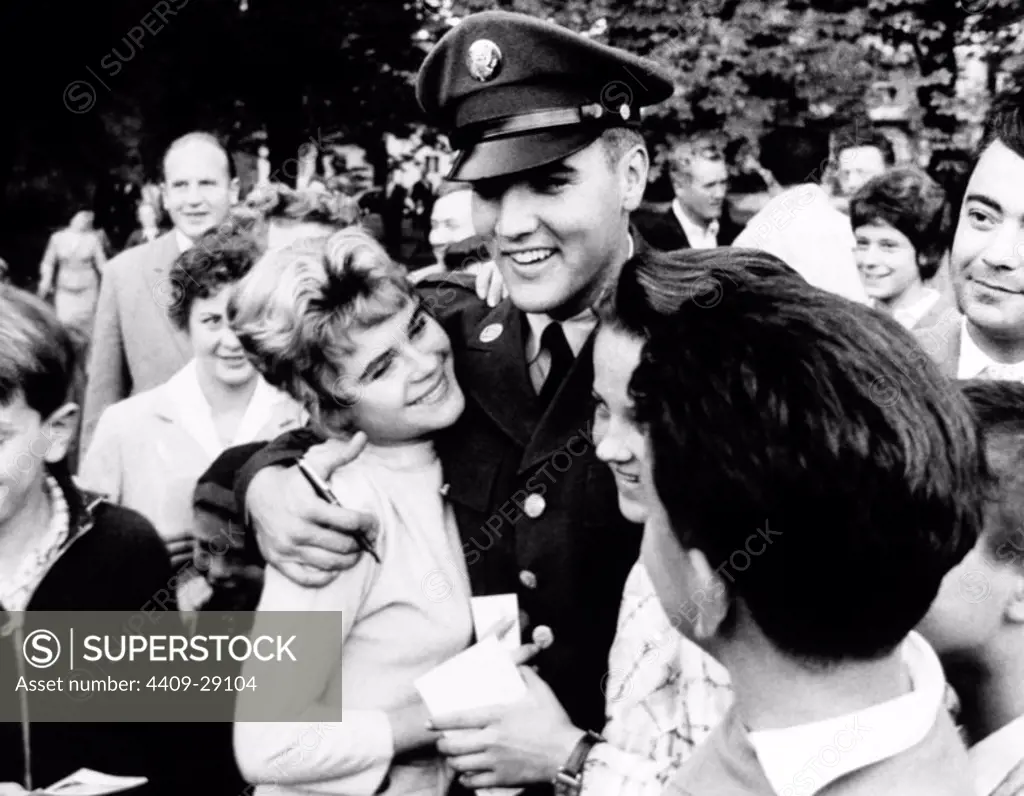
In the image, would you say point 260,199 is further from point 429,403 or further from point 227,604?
point 227,604

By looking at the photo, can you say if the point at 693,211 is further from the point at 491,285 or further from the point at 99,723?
the point at 99,723

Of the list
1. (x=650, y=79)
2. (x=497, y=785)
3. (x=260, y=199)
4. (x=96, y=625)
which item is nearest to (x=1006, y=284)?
(x=650, y=79)

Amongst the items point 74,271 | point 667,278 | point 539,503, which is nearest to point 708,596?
point 667,278

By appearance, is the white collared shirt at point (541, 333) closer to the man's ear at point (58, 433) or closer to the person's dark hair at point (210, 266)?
the person's dark hair at point (210, 266)

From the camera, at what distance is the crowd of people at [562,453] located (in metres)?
1.29

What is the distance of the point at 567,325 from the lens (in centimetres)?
211

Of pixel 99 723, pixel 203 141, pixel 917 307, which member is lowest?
pixel 99 723

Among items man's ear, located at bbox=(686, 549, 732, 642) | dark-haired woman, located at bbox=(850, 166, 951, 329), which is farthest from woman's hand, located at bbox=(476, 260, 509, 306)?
man's ear, located at bbox=(686, 549, 732, 642)

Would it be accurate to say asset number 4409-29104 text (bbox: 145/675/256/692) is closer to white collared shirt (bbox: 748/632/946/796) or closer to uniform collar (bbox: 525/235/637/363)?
uniform collar (bbox: 525/235/637/363)

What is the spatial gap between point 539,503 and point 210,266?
89cm

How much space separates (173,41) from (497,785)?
5.29 feet

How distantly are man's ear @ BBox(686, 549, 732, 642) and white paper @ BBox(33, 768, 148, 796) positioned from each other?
A: 1.54m

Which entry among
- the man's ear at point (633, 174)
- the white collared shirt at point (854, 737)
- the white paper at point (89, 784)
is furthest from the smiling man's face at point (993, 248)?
the white paper at point (89, 784)

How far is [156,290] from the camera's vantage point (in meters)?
2.52
